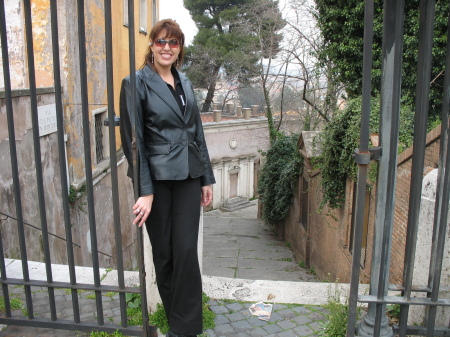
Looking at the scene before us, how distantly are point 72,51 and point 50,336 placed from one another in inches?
299

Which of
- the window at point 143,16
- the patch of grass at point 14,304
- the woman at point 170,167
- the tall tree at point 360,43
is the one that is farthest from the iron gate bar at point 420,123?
the window at point 143,16

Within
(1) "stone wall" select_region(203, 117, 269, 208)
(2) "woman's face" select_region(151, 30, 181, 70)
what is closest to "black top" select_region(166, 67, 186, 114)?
(2) "woman's face" select_region(151, 30, 181, 70)

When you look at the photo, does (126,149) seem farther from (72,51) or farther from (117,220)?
(72,51)

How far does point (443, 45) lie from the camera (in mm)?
10789

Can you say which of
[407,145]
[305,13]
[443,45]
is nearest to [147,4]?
[305,13]

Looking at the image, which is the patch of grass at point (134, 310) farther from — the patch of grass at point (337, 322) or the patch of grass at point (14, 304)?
the patch of grass at point (337, 322)

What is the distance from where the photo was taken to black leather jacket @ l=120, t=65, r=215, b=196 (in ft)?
8.39

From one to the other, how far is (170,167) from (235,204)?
26.1 m

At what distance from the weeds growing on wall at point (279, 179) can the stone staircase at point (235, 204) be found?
1011 cm

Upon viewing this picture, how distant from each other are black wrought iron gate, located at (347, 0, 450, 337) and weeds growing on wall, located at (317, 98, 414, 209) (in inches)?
194

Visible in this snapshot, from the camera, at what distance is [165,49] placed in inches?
104

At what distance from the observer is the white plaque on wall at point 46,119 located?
793 centimetres

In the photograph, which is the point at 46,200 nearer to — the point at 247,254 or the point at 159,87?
the point at 159,87

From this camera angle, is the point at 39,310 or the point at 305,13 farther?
the point at 305,13
